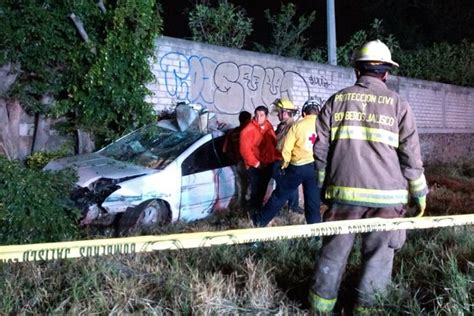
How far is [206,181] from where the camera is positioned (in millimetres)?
6789

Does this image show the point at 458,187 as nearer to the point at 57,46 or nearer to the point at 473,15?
the point at 57,46

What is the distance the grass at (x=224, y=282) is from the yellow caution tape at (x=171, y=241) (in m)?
0.39

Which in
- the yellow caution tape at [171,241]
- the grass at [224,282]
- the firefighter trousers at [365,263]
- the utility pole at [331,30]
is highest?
the utility pole at [331,30]

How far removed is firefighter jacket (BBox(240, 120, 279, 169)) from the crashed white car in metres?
0.42

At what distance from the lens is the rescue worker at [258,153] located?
684cm

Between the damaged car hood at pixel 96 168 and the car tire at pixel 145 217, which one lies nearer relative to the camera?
the car tire at pixel 145 217

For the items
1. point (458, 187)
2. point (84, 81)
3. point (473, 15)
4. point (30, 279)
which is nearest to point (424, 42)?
point (473, 15)

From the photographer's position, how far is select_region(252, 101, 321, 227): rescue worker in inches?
233

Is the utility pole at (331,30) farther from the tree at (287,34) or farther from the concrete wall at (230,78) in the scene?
the tree at (287,34)

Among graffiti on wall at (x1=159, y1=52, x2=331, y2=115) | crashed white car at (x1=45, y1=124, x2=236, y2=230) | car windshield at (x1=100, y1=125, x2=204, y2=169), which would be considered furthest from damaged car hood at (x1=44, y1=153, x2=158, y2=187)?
graffiti on wall at (x1=159, y1=52, x2=331, y2=115)

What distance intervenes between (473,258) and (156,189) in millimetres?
3356

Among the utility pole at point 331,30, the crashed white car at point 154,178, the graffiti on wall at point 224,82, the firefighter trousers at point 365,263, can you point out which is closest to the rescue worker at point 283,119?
the crashed white car at point 154,178

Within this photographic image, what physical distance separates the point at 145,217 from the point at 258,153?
170cm

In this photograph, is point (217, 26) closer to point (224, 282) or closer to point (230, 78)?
point (230, 78)
